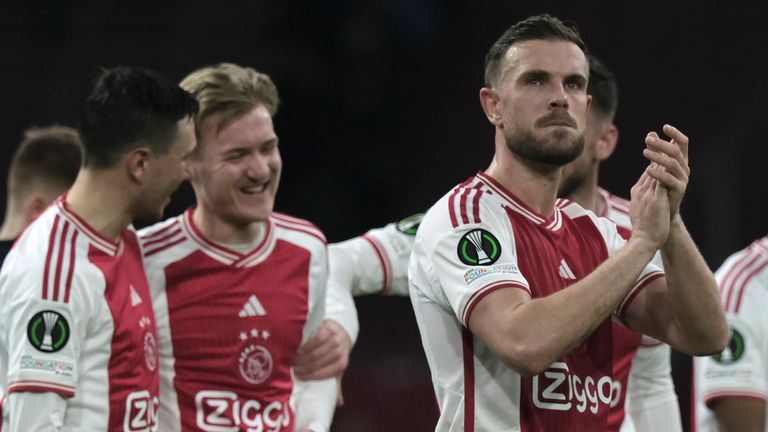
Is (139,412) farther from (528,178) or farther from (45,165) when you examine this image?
(45,165)

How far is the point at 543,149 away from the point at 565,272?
0.33 metres

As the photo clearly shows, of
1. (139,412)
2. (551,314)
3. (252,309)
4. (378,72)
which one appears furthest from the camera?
(378,72)

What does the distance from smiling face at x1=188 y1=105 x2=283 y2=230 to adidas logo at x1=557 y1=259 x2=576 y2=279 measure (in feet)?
3.70

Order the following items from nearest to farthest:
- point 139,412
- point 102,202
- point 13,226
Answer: point 139,412, point 102,202, point 13,226

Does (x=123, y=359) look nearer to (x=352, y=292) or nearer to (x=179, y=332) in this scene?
(x=179, y=332)

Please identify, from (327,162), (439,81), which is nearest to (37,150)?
(327,162)

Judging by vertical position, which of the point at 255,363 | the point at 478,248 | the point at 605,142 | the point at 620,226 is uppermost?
the point at 605,142

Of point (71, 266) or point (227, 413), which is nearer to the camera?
point (71, 266)

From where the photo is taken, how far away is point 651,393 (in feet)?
13.9

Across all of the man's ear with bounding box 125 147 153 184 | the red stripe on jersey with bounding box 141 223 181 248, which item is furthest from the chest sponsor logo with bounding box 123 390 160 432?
the man's ear with bounding box 125 147 153 184

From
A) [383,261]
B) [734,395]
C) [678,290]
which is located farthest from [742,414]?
[678,290]

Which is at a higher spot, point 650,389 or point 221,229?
point 221,229

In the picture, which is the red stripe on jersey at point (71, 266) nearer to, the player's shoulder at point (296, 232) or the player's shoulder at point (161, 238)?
the player's shoulder at point (161, 238)

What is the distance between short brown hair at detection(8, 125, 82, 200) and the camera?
14.9 ft
